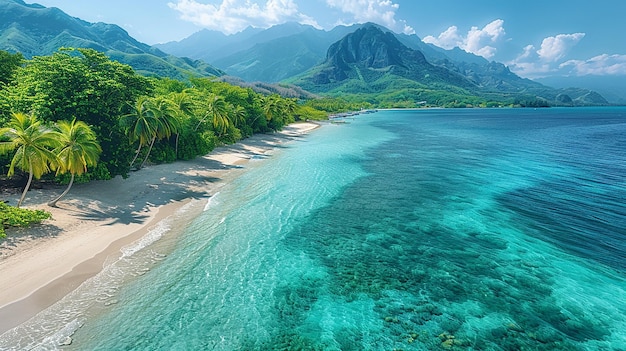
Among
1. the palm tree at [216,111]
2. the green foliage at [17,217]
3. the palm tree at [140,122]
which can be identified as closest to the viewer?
the green foliage at [17,217]

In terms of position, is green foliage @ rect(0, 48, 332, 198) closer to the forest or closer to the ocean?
the forest

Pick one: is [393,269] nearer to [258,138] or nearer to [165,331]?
[165,331]

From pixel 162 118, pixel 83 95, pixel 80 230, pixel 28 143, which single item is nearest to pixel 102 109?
pixel 83 95

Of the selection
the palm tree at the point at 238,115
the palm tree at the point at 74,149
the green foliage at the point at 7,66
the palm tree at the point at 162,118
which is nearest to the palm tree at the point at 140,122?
the palm tree at the point at 162,118

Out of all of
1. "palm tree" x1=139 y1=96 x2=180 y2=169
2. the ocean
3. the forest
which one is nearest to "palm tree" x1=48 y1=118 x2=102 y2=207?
the forest

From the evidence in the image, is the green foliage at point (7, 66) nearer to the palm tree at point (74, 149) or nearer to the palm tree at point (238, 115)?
the palm tree at point (74, 149)

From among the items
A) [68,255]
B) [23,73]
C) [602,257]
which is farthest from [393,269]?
[23,73]
